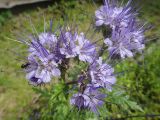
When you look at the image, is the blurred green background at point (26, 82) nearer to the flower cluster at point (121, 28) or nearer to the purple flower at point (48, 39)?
the flower cluster at point (121, 28)

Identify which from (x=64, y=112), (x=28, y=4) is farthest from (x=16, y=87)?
(x=64, y=112)

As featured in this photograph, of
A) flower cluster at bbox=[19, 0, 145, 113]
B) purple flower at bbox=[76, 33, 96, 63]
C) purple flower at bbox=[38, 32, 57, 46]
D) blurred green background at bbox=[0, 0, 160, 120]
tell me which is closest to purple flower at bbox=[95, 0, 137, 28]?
flower cluster at bbox=[19, 0, 145, 113]

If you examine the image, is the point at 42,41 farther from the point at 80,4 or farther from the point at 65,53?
the point at 80,4

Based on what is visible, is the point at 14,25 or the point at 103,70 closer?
the point at 103,70

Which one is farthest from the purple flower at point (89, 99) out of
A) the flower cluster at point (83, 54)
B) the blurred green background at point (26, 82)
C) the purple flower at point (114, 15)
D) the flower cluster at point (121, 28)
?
the blurred green background at point (26, 82)

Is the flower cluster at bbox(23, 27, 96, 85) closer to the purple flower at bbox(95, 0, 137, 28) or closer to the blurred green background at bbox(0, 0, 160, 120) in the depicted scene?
the purple flower at bbox(95, 0, 137, 28)

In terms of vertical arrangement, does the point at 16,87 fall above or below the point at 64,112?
above
